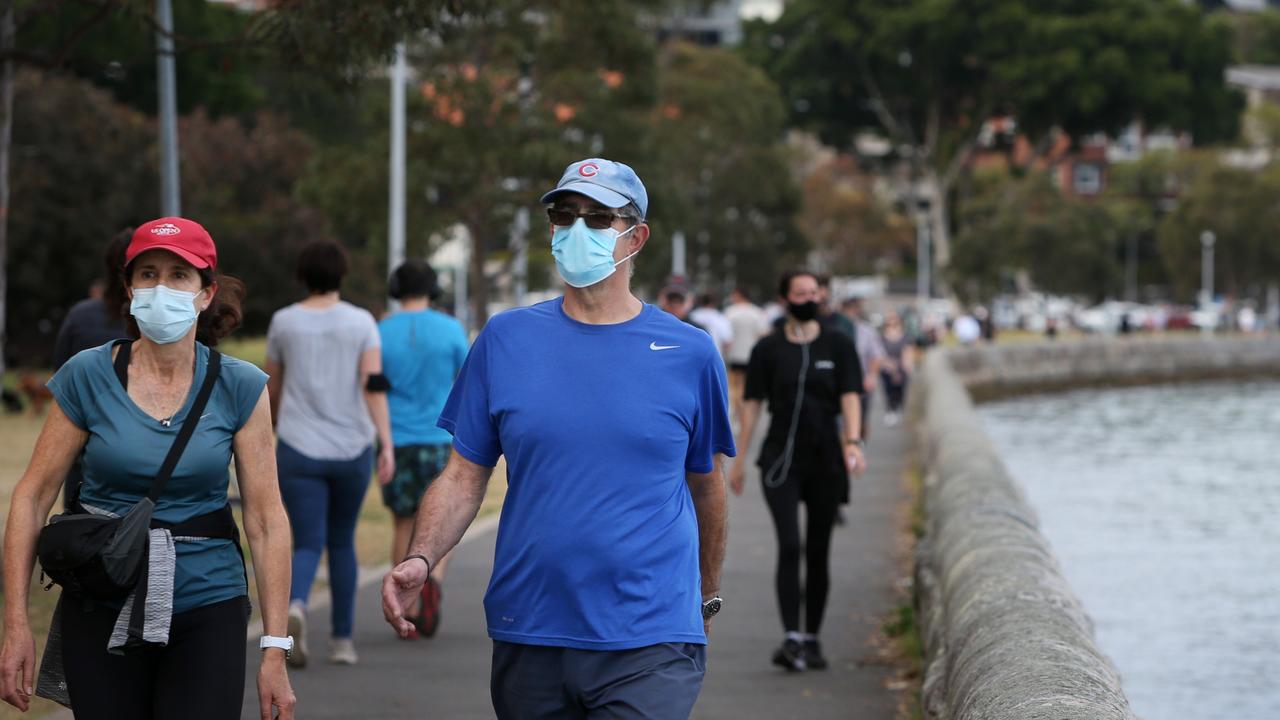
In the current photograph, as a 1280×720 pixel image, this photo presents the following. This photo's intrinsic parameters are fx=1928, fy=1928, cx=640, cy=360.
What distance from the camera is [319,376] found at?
7.87 m

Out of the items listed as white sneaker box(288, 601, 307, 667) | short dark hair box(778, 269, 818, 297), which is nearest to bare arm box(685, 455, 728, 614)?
white sneaker box(288, 601, 307, 667)

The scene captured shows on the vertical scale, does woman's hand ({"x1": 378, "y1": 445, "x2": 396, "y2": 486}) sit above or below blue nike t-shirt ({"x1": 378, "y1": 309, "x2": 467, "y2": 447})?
below

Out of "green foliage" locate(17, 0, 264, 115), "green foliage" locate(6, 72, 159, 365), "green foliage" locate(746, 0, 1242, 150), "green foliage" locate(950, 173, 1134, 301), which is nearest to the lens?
"green foliage" locate(6, 72, 159, 365)

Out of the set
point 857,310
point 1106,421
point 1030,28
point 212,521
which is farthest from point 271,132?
point 212,521

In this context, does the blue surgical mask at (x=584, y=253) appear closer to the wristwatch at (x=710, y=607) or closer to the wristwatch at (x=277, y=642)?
the wristwatch at (x=710, y=607)

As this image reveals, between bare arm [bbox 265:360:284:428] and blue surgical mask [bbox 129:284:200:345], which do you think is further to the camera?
bare arm [bbox 265:360:284:428]

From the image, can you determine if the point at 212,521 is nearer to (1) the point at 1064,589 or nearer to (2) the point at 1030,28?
(1) the point at 1064,589

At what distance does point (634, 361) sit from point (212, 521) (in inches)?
42.2

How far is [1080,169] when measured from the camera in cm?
11425

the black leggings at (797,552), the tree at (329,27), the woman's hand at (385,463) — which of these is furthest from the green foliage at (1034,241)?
the woman's hand at (385,463)

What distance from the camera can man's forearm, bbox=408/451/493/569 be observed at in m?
4.21

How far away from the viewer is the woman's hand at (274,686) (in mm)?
4309

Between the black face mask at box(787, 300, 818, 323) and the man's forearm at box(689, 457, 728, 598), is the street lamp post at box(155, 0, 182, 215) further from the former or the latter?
the man's forearm at box(689, 457, 728, 598)

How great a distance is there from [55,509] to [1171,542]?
→ 31.3ft
